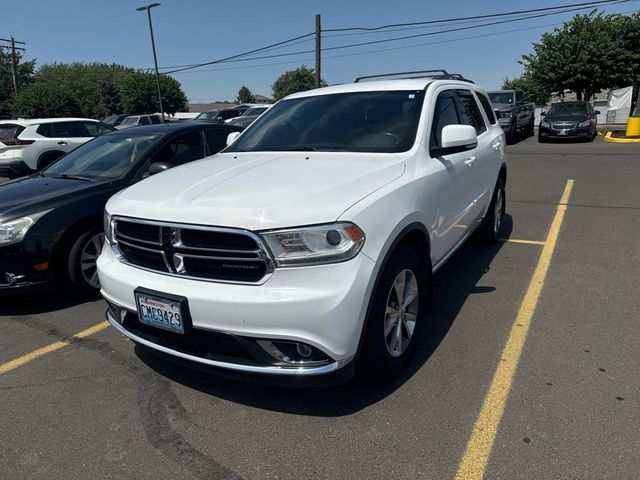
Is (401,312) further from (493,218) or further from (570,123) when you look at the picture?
(570,123)

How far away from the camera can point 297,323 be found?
93.6 inches

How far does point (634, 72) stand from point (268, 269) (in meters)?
35.3

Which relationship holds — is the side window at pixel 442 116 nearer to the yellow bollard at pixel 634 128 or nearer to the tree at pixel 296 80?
the yellow bollard at pixel 634 128

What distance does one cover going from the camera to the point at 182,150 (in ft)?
18.6

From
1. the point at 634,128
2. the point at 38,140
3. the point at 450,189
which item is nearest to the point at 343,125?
the point at 450,189

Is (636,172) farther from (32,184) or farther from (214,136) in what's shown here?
(32,184)

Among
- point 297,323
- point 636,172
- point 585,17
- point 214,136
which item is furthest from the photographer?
point 585,17

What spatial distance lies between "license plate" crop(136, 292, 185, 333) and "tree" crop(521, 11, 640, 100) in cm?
3309

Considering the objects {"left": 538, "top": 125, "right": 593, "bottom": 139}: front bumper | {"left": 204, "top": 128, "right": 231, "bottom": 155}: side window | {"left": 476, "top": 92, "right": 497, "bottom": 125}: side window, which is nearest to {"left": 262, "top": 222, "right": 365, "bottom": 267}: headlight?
{"left": 476, "top": 92, "right": 497, "bottom": 125}: side window

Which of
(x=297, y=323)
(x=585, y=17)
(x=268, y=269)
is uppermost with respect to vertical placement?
(x=585, y=17)

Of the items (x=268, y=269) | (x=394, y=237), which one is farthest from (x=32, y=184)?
(x=394, y=237)

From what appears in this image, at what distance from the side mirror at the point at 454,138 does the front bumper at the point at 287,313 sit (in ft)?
4.30

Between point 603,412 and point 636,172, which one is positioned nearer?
point 603,412

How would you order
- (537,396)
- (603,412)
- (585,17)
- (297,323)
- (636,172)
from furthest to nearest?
(585,17), (636,172), (537,396), (603,412), (297,323)
